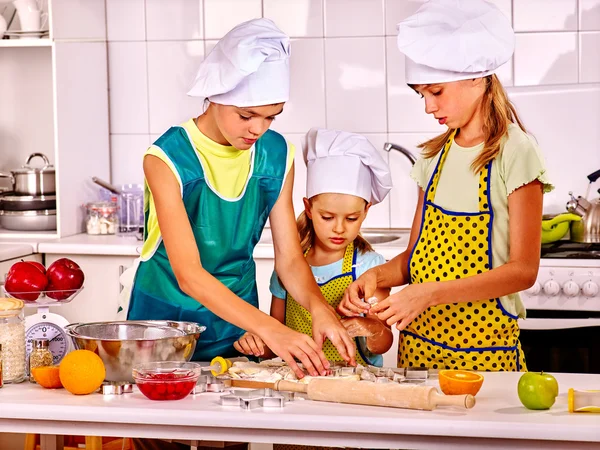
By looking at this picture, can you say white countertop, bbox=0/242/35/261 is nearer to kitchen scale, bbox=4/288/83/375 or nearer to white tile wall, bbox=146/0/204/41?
white tile wall, bbox=146/0/204/41

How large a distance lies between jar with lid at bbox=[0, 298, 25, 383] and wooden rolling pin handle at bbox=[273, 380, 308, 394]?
0.48m

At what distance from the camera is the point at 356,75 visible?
3361 millimetres

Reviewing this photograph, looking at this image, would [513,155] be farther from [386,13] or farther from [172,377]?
[386,13]

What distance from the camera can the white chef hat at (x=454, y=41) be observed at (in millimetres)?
1714

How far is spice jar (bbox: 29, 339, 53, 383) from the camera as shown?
1.62 meters

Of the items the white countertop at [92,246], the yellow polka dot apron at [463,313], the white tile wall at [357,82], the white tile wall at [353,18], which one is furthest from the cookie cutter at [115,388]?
the white tile wall at [353,18]

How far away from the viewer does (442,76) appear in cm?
173

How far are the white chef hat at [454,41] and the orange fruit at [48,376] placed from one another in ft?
2.93

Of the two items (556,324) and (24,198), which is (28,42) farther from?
(556,324)

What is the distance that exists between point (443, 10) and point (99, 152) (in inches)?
80.4

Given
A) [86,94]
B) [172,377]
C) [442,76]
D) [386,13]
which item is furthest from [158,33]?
[172,377]

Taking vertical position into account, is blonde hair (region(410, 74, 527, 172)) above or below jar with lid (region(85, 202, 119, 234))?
above

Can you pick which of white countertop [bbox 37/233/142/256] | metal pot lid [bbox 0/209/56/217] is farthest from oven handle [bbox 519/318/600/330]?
metal pot lid [bbox 0/209/56/217]

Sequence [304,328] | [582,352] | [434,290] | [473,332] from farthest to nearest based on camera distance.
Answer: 1. [582,352]
2. [304,328]
3. [473,332]
4. [434,290]
